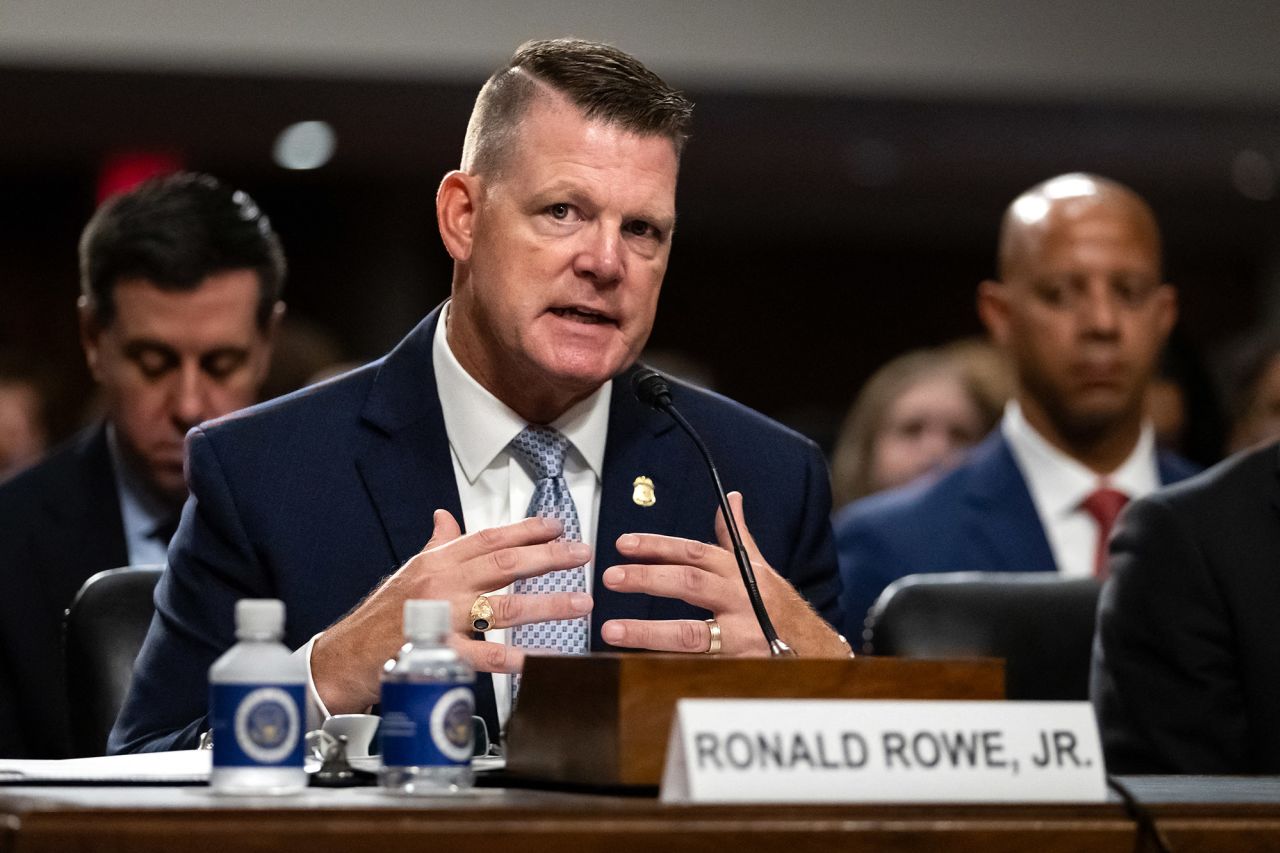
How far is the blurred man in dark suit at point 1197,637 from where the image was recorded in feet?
8.67

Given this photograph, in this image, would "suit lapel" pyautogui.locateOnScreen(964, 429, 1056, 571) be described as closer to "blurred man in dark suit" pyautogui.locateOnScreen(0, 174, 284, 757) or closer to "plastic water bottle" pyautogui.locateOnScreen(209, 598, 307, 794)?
"blurred man in dark suit" pyautogui.locateOnScreen(0, 174, 284, 757)

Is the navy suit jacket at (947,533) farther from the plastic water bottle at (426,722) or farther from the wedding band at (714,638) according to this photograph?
the plastic water bottle at (426,722)

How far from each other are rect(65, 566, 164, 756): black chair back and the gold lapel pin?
0.69m

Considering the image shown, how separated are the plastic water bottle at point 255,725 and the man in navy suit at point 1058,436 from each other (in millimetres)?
2495

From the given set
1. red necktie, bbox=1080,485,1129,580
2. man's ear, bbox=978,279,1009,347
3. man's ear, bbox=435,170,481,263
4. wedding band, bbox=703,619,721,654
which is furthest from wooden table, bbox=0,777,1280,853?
man's ear, bbox=978,279,1009,347

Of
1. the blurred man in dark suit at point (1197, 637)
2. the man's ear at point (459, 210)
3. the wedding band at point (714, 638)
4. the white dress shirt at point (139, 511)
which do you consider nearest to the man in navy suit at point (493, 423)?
the man's ear at point (459, 210)

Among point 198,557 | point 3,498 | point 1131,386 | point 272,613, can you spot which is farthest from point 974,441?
point 272,613

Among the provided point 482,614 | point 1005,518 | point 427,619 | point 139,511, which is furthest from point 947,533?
point 427,619

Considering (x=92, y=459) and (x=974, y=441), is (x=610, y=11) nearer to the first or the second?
(x=974, y=441)

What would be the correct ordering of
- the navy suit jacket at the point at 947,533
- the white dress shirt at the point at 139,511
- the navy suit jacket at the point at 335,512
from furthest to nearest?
the navy suit jacket at the point at 947,533 → the white dress shirt at the point at 139,511 → the navy suit jacket at the point at 335,512

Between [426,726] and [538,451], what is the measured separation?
0.95m

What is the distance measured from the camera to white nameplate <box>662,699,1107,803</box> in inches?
52.4

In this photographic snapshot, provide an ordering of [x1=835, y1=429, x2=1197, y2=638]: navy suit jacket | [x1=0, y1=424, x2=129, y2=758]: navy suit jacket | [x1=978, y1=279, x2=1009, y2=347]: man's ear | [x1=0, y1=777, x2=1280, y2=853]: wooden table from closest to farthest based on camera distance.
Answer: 1. [x1=0, y1=777, x2=1280, y2=853]: wooden table
2. [x1=0, y1=424, x2=129, y2=758]: navy suit jacket
3. [x1=835, y1=429, x2=1197, y2=638]: navy suit jacket
4. [x1=978, y1=279, x2=1009, y2=347]: man's ear

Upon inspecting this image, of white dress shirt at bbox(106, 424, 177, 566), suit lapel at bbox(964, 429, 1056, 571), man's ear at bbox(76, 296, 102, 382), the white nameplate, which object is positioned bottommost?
the white nameplate
